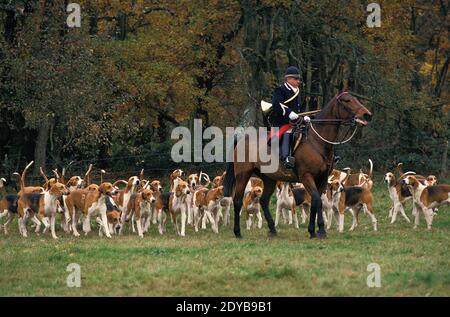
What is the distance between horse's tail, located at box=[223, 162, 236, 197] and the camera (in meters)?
18.1

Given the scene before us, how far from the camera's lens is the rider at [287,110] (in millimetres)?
16578

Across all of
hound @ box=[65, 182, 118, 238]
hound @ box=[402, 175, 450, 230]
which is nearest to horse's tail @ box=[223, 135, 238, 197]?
hound @ box=[65, 182, 118, 238]

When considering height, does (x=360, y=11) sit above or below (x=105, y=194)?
above

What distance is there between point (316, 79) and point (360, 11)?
4.00 meters

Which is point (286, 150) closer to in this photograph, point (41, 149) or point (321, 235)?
point (321, 235)

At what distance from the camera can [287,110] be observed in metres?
16.6

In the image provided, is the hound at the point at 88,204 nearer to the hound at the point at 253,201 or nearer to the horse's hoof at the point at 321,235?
the hound at the point at 253,201

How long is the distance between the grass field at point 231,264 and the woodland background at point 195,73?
345 inches

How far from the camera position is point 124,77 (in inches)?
1174

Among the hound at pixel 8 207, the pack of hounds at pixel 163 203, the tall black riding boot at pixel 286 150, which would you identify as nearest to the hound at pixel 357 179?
the pack of hounds at pixel 163 203
